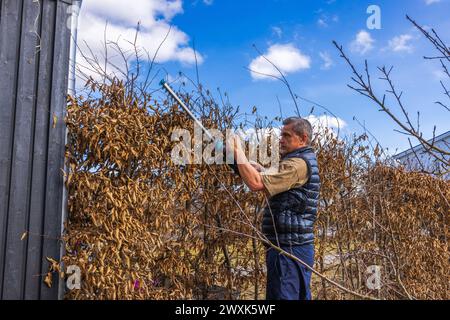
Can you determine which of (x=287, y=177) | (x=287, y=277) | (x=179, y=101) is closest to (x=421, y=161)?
(x=287, y=177)

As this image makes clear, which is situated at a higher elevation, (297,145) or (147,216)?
(297,145)

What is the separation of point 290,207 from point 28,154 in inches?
81.9

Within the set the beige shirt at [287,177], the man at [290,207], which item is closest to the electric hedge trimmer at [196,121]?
the man at [290,207]

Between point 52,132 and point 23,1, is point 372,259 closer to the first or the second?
point 52,132

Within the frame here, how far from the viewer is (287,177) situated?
309 centimetres

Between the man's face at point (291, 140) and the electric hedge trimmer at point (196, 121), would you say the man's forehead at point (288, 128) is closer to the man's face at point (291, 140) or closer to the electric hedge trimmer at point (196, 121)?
the man's face at point (291, 140)

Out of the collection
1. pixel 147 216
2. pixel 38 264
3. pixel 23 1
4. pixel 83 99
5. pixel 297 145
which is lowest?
pixel 38 264

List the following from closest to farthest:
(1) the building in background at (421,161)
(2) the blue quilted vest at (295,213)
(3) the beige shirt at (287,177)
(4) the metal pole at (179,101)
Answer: (1) the building in background at (421,161)
(3) the beige shirt at (287,177)
(2) the blue quilted vest at (295,213)
(4) the metal pole at (179,101)

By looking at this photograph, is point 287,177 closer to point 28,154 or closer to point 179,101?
point 179,101

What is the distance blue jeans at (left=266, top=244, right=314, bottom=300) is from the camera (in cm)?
309

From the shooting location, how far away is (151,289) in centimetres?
344

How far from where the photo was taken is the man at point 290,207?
308 cm

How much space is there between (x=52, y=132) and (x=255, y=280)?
7.47 ft
